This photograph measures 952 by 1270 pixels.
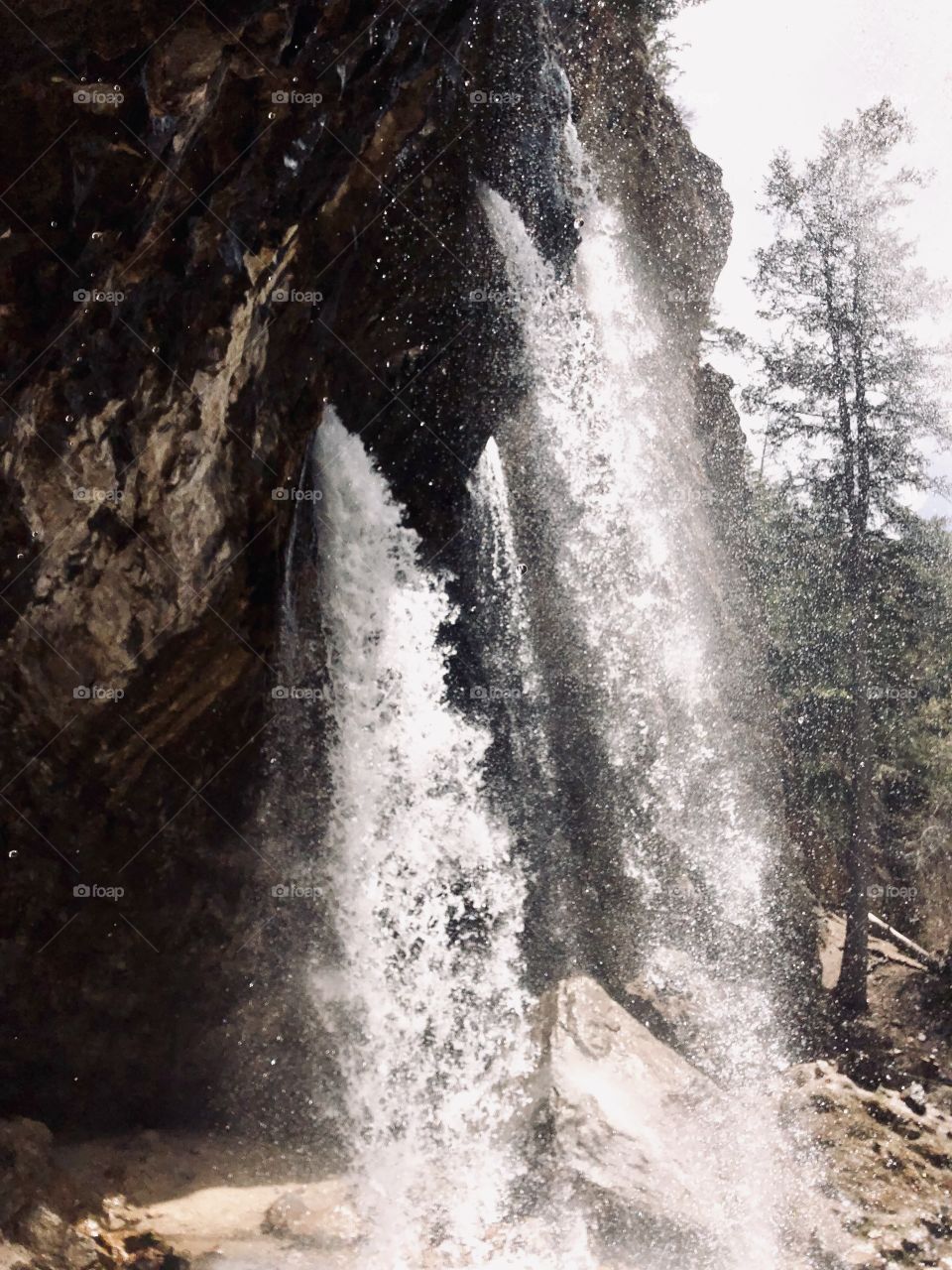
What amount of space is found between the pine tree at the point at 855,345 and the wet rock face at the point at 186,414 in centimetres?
634

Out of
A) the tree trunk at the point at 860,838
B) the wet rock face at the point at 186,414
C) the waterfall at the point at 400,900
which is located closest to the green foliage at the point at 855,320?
the tree trunk at the point at 860,838

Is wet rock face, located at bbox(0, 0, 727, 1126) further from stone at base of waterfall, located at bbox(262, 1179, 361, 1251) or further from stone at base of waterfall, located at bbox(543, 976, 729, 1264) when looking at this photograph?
stone at base of waterfall, located at bbox(543, 976, 729, 1264)

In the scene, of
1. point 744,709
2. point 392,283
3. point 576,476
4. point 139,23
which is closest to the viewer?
point 139,23

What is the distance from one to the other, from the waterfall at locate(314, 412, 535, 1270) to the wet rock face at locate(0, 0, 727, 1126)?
18.3 inches

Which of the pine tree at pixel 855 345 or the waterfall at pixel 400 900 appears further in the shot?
the pine tree at pixel 855 345

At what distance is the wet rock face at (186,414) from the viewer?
5574 millimetres

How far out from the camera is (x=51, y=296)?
5582 millimetres

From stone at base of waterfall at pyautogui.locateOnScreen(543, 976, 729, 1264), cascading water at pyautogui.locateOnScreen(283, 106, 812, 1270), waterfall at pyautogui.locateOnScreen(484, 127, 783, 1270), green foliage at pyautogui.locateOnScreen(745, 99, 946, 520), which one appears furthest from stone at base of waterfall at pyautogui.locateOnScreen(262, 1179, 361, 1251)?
green foliage at pyautogui.locateOnScreen(745, 99, 946, 520)

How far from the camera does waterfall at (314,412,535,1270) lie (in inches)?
290

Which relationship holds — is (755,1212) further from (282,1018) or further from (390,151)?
(390,151)

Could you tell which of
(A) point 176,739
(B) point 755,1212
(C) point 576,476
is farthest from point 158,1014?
(C) point 576,476

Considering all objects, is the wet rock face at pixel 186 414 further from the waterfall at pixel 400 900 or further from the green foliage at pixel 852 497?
the green foliage at pixel 852 497

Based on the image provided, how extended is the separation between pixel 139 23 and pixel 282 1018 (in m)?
6.72

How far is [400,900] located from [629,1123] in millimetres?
2387
